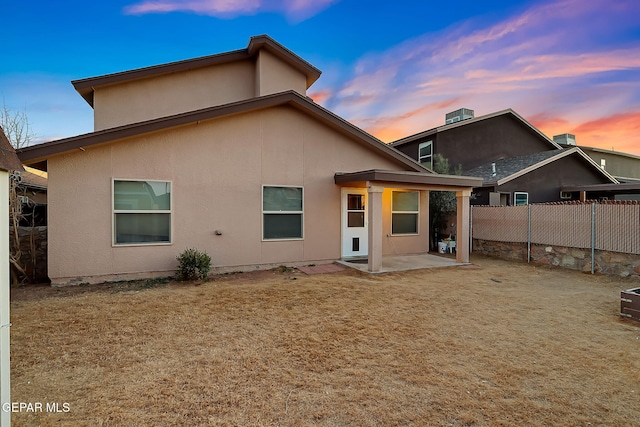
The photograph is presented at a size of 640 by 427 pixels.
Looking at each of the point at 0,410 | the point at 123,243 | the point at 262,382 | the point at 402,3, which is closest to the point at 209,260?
the point at 123,243

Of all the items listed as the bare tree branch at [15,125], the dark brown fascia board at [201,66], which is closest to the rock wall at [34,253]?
the bare tree branch at [15,125]

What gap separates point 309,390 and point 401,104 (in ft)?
46.9

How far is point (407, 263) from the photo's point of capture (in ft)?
31.8

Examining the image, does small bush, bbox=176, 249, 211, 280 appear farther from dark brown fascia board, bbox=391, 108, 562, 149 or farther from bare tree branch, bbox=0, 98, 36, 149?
dark brown fascia board, bbox=391, 108, 562, 149

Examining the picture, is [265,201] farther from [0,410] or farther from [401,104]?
[401,104]

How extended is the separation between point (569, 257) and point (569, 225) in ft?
3.22

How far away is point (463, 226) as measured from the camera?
10.1 meters

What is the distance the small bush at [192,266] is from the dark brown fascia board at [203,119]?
3.07 metres

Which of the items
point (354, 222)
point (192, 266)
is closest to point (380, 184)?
point (354, 222)

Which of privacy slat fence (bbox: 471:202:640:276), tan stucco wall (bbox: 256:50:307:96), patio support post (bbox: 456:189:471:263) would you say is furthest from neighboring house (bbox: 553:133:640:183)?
tan stucco wall (bbox: 256:50:307:96)

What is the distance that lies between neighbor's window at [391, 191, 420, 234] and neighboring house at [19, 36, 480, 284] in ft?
0.16

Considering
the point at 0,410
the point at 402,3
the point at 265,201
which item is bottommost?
the point at 0,410

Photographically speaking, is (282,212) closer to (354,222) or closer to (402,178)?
(354,222)

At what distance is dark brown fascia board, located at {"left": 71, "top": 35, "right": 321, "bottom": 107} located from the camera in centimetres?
995
